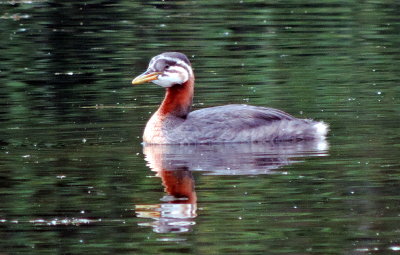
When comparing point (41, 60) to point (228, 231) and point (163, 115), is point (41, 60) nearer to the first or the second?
point (163, 115)

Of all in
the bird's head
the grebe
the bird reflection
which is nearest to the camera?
the bird reflection

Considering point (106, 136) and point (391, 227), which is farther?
point (106, 136)

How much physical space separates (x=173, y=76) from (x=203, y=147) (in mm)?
1086

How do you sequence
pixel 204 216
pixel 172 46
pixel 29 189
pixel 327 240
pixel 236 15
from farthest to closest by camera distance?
pixel 236 15
pixel 172 46
pixel 29 189
pixel 204 216
pixel 327 240

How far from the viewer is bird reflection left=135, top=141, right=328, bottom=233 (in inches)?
385

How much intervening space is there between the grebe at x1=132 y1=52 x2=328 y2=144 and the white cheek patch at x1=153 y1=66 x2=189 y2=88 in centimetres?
1

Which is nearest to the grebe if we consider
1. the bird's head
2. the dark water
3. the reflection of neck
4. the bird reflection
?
the bird's head

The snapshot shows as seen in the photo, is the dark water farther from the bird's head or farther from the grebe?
the bird's head

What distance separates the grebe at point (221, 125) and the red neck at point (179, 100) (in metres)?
0.04

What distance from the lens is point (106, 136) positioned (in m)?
13.6

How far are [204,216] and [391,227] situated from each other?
1463 millimetres

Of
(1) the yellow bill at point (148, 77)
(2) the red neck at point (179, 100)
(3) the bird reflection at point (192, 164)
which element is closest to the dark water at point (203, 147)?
(3) the bird reflection at point (192, 164)

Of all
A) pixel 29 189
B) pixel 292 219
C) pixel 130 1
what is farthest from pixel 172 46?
Result: pixel 292 219

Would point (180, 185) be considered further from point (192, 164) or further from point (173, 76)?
point (173, 76)
